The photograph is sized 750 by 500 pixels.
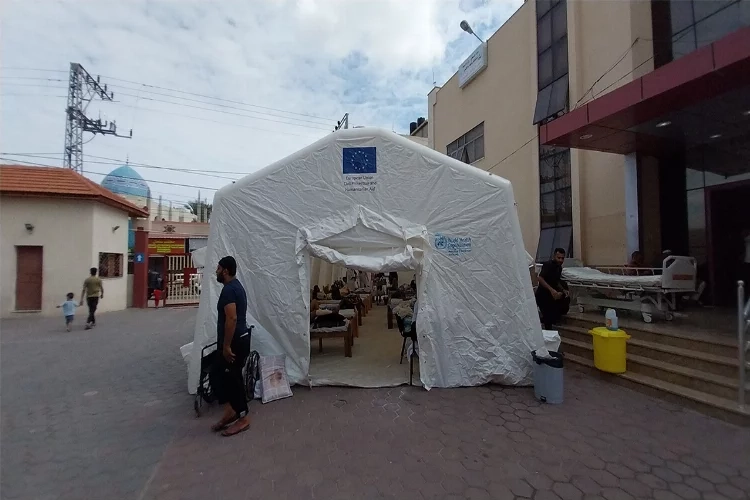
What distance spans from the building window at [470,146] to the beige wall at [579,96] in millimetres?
416

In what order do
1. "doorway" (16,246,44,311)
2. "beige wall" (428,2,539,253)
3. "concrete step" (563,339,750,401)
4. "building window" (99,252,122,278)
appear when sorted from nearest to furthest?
"concrete step" (563,339,750,401) < "beige wall" (428,2,539,253) < "doorway" (16,246,44,311) < "building window" (99,252,122,278)

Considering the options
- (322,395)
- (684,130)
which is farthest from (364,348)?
(684,130)

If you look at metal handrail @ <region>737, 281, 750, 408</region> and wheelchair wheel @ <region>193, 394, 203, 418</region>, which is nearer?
metal handrail @ <region>737, 281, 750, 408</region>

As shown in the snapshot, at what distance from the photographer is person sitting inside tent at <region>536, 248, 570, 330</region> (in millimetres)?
6613

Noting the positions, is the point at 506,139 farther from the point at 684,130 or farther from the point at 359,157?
the point at 359,157

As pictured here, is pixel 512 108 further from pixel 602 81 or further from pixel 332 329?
pixel 332 329

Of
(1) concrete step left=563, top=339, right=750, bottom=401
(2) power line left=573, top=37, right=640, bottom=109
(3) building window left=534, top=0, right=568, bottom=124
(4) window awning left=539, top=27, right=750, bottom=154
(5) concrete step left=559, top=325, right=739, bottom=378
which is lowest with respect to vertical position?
(1) concrete step left=563, top=339, right=750, bottom=401

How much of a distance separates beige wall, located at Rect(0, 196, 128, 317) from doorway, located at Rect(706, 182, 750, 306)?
18.2 metres

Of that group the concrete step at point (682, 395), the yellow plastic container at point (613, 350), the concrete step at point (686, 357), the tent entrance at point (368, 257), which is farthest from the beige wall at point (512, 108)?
the tent entrance at point (368, 257)

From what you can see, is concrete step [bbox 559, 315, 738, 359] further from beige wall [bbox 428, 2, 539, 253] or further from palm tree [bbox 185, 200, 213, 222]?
palm tree [bbox 185, 200, 213, 222]

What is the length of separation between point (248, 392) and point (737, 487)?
196 inches

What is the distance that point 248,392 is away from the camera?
4.85 metres

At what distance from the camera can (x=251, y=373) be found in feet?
16.2

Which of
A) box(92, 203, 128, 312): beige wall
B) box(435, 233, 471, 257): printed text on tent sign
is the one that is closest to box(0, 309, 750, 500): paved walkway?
box(435, 233, 471, 257): printed text on tent sign
